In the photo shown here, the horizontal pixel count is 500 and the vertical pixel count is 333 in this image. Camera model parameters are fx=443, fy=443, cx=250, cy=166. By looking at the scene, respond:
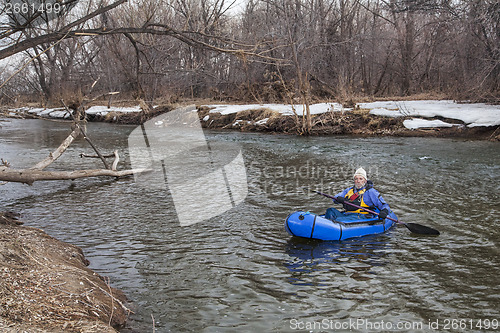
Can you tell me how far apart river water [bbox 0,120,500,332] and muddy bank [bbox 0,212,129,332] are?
0.34 m

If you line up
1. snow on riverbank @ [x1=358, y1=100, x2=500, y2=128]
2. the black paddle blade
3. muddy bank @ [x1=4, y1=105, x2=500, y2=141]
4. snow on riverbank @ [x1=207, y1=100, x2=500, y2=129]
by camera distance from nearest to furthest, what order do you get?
the black paddle blade < snow on riverbank @ [x1=358, y1=100, x2=500, y2=128] < snow on riverbank @ [x1=207, y1=100, x2=500, y2=129] < muddy bank @ [x1=4, y1=105, x2=500, y2=141]

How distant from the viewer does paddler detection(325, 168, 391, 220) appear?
6.45 metres

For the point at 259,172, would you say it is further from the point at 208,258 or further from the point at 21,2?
the point at 21,2

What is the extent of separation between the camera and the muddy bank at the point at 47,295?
3.12 meters

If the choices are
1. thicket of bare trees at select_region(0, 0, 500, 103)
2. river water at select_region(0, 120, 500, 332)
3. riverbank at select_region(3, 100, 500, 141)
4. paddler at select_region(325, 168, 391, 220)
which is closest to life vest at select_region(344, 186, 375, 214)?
paddler at select_region(325, 168, 391, 220)

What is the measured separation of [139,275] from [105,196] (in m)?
4.11

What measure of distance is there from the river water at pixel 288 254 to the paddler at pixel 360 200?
0.44 meters

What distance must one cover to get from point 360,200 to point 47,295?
15.1 ft

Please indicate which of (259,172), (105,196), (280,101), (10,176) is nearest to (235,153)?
(259,172)

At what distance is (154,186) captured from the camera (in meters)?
9.36

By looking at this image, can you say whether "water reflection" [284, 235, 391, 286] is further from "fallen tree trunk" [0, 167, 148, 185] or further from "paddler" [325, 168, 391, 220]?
"fallen tree trunk" [0, 167, 148, 185]

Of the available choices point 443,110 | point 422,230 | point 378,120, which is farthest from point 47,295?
point 443,110

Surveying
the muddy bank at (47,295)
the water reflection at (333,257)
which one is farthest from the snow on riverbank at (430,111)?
the muddy bank at (47,295)

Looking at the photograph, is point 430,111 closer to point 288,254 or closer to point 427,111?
point 427,111
